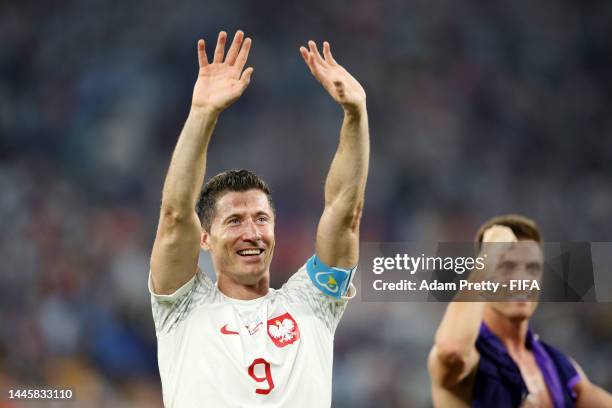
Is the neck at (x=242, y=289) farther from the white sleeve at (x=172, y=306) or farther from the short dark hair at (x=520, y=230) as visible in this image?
the short dark hair at (x=520, y=230)

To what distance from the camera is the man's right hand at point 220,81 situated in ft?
12.6

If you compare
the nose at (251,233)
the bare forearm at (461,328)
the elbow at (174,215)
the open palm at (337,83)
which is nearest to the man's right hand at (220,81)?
the open palm at (337,83)

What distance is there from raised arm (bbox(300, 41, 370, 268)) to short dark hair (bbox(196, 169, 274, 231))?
0.40 m

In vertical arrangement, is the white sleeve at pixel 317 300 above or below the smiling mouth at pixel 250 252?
below

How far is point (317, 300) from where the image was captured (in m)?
4.18

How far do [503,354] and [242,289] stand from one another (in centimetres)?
181

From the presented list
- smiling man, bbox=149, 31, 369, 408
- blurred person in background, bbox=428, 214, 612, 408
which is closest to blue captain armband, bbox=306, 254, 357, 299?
smiling man, bbox=149, 31, 369, 408

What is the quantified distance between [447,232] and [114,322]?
145 inches

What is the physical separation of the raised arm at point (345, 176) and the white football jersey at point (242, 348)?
28 cm

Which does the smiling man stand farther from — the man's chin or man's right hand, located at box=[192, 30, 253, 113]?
the man's chin

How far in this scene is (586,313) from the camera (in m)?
8.76

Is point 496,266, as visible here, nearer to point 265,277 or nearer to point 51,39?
point 265,277

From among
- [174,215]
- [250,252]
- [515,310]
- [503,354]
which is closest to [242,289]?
[250,252]

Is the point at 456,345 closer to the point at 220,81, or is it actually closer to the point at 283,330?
the point at 283,330
